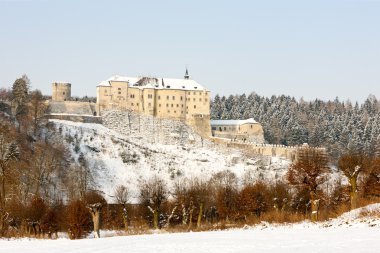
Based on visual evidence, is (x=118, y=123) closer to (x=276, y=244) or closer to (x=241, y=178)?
(x=241, y=178)

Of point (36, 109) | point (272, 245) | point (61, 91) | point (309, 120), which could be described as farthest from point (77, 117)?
point (272, 245)

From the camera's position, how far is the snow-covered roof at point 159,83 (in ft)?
337

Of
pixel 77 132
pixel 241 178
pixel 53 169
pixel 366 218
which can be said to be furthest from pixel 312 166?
pixel 77 132

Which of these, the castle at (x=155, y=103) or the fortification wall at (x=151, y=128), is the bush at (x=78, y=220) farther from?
the fortification wall at (x=151, y=128)

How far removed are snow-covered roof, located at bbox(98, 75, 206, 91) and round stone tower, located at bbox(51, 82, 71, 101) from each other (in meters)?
6.56

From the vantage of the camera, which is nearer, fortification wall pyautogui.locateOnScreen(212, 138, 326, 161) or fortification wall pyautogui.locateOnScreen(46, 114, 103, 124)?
fortification wall pyautogui.locateOnScreen(46, 114, 103, 124)

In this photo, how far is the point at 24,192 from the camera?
187ft

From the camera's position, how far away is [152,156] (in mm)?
89375

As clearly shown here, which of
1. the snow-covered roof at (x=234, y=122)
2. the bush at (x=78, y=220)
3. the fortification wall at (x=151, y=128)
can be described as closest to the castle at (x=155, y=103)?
the snow-covered roof at (x=234, y=122)

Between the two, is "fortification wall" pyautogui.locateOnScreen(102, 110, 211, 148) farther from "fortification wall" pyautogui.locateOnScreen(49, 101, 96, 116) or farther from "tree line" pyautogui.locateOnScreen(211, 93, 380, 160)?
"tree line" pyautogui.locateOnScreen(211, 93, 380, 160)

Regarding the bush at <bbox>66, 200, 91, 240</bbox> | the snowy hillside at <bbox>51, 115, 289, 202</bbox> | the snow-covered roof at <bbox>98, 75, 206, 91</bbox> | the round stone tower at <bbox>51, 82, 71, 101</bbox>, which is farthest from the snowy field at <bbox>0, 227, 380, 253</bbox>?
the snow-covered roof at <bbox>98, 75, 206, 91</bbox>

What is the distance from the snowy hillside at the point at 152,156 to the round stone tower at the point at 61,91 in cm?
1233

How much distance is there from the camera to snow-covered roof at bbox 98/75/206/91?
10281 centimetres

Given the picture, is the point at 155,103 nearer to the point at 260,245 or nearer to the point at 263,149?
the point at 263,149
